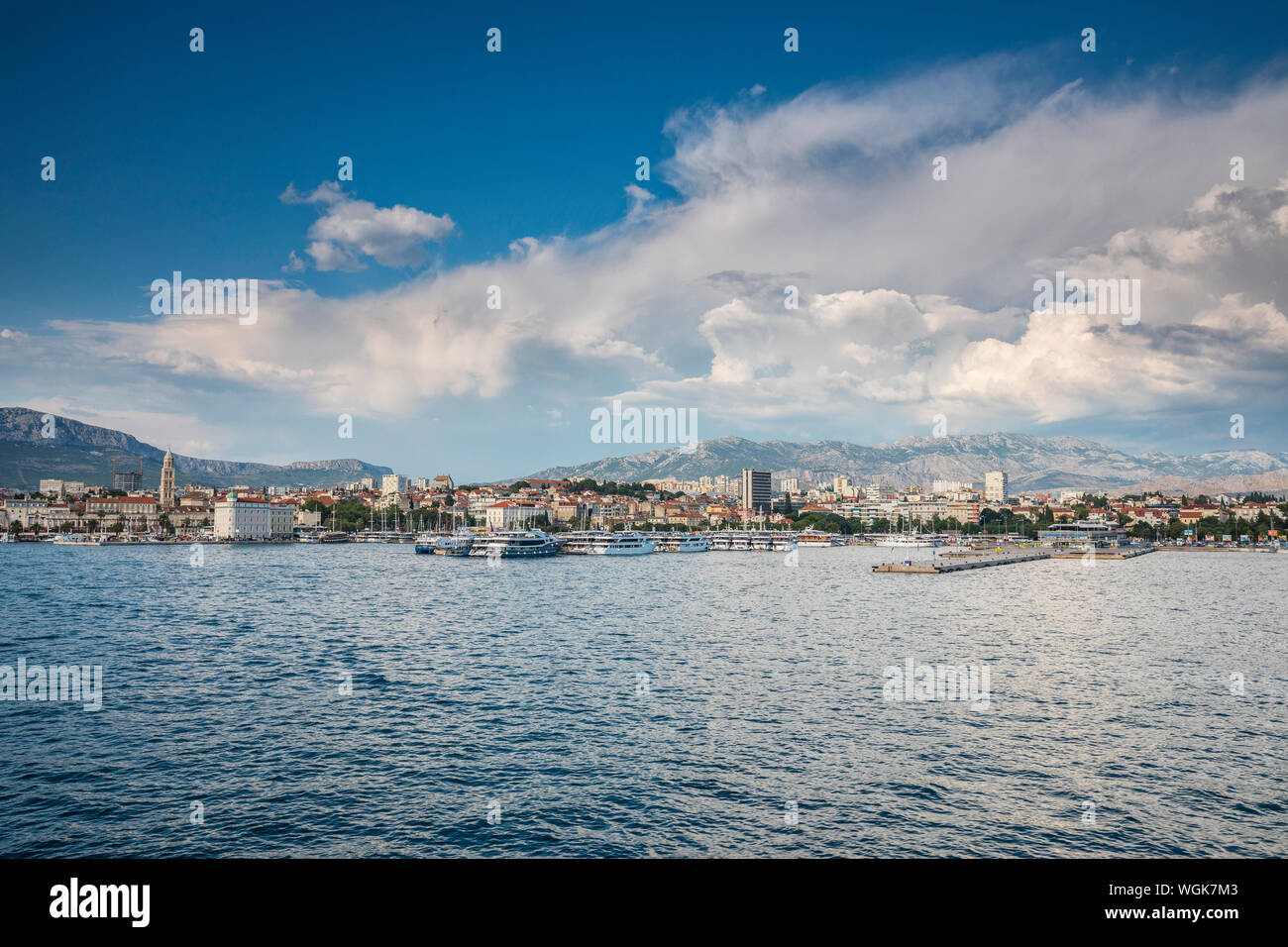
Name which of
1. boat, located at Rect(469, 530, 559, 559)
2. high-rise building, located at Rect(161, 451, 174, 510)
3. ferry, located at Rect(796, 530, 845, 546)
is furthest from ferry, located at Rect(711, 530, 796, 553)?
high-rise building, located at Rect(161, 451, 174, 510)

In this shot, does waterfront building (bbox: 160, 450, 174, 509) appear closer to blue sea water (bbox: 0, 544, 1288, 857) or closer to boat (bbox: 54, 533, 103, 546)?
boat (bbox: 54, 533, 103, 546)

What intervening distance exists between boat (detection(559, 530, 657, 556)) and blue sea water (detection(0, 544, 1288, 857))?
2474 inches

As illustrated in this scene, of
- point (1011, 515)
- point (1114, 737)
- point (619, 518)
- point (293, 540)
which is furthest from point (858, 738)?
point (1011, 515)

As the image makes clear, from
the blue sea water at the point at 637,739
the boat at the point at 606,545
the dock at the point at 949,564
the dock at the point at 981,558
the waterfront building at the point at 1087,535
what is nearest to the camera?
the blue sea water at the point at 637,739

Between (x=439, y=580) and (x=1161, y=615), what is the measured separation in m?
43.8

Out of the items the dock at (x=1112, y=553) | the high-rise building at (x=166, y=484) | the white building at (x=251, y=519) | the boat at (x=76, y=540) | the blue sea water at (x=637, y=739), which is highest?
the high-rise building at (x=166, y=484)

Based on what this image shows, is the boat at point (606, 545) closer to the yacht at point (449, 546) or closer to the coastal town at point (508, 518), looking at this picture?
the yacht at point (449, 546)

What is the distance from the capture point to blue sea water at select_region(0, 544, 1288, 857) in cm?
Answer: 1123

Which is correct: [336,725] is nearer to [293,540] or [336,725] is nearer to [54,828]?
[54,828]

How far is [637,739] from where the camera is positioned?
1573 centimetres

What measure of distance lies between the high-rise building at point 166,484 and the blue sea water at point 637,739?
123 metres

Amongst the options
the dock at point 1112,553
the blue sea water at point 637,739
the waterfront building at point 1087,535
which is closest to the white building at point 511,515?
the dock at point 1112,553

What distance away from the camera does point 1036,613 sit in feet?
125

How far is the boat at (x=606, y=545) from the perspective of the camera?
322ft
